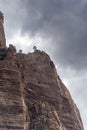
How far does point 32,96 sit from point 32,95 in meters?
0.34

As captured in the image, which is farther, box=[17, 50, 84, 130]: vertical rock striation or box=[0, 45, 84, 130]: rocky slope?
box=[17, 50, 84, 130]: vertical rock striation

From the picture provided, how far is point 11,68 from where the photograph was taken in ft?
390

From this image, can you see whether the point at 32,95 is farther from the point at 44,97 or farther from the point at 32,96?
the point at 44,97

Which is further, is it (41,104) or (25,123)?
(41,104)

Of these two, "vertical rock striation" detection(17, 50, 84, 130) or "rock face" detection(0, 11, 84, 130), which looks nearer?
"rock face" detection(0, 11, 84, 130)

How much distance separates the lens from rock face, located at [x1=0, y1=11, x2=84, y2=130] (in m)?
110

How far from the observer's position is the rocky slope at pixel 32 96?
110 m

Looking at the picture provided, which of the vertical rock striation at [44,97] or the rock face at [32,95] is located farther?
the vertical rock striation at [44,97]

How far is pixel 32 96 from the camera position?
121 m

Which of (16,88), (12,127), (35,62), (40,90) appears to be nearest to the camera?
(12,127)

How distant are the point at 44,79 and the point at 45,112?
14.9 meters

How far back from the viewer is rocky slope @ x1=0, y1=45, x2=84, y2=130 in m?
110

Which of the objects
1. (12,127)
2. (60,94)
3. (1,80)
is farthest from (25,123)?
(60,94)

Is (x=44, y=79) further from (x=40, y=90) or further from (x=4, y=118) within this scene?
(x=4, y=118)
